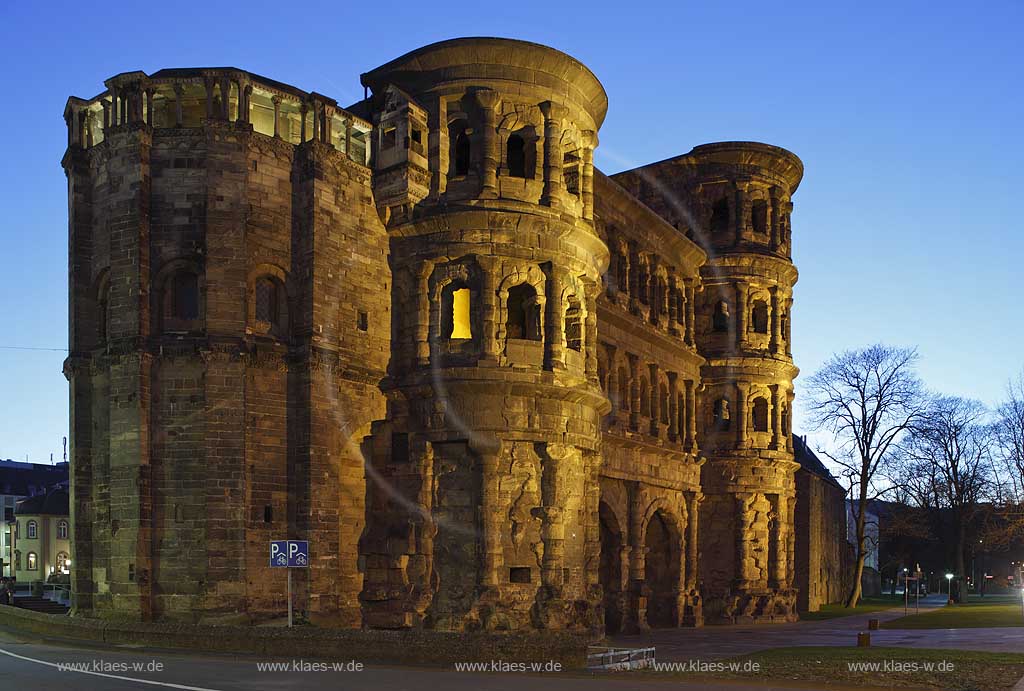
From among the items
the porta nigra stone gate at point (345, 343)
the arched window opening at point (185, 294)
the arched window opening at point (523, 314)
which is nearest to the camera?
the porta nigra stone gate at point (345, 343)

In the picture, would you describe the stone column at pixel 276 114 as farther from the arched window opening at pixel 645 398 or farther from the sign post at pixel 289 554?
the arched window opening at pixel 645 398

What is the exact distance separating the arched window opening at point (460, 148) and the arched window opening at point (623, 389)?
11567 millimetres

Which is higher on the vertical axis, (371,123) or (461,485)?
(371,123)

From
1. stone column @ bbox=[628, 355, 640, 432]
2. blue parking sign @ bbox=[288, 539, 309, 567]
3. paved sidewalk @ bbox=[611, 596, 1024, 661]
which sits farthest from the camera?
stone column @ bbox=[628, 355, 640, 432]

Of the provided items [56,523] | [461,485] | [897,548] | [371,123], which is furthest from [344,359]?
[897,548]

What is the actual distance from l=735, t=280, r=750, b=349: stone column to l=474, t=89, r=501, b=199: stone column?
22095 mm

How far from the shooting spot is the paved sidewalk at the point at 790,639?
30016 millimetres

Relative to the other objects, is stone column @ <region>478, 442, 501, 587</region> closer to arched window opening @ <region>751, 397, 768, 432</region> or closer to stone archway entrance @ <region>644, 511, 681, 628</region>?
stone archway entrance @ <region>644, 511, 681, 628</region>

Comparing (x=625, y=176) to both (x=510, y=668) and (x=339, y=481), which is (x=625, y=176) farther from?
(x=510, y=668)

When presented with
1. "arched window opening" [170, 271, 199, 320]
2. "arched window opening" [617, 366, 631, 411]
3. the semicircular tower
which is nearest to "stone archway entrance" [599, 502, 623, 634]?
"arched window opening" [617, 366, 631, 411]

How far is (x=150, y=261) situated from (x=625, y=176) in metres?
28.3

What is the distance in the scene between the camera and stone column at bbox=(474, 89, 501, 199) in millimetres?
31328

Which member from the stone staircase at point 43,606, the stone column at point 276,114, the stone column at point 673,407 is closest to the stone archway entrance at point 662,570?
the stone column at point 673,407

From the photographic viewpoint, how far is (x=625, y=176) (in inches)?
2082
